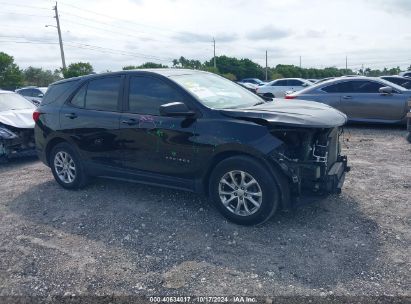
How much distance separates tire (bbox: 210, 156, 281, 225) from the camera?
3984 millimetres

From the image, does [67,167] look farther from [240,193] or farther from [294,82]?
[294,82]

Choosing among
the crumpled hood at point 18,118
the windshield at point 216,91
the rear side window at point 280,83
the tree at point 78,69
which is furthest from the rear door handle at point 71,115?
the tree at point 78,69

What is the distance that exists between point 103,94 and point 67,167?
51.7 inches

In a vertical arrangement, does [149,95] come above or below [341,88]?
below

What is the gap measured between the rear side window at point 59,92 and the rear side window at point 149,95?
127 centimetres

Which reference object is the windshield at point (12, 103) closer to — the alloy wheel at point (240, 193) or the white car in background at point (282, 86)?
the alloy wheel at point (240, 193)

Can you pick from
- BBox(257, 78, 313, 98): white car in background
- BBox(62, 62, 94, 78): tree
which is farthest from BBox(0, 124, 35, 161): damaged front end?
BBox(62, 62, 94, 78): tree

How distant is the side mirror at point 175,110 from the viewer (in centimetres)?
413

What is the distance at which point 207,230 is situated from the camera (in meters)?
4.20

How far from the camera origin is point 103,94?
529 centimetres

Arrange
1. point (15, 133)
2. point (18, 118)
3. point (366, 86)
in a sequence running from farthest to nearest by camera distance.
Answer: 1. point (366, 86)
2. point (18, 118)
3. point (15, 133)

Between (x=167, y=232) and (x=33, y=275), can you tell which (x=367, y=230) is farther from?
(x=33, y=275)

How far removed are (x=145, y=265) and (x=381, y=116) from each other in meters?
8.14

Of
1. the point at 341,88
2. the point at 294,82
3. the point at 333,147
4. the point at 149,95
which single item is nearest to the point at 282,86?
the point at 294,82
